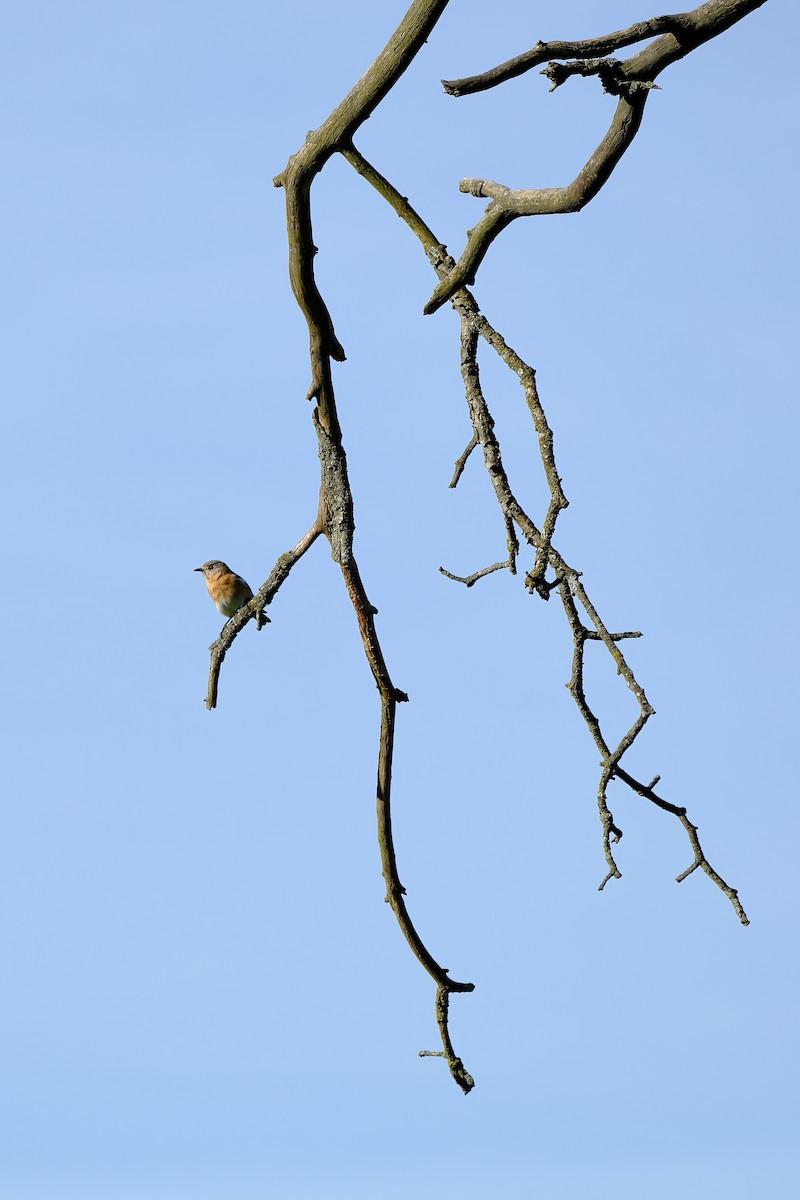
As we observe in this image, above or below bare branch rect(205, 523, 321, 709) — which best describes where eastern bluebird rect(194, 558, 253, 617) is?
above

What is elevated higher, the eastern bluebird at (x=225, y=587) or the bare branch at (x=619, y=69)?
the eastern bluebird at (x=225, y=587)

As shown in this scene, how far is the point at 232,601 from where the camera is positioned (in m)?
11.0

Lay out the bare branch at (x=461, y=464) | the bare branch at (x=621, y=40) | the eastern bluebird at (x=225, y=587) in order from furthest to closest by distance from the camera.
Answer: the eastern bluebird at (x=225, y=587) → the bare branch at (x=461, y=464) → the bare branch at (x=621, y=40)

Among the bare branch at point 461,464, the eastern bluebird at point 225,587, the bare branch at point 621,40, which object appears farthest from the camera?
the eastern bluebird at point 225,587

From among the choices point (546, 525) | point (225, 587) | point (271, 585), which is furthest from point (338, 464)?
point (225, 587)

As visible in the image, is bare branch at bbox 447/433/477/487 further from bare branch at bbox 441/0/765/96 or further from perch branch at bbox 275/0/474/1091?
bare branch at bbox 441/0/765/96

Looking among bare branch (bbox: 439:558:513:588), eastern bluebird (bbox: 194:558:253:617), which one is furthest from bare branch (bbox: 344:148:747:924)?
eastern bluebird (bbox: 194:558:253:617)

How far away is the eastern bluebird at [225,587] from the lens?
1102cm

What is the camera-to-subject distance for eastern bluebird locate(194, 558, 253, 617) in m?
11.0

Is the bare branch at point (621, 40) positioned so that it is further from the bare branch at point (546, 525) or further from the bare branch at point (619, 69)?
the bare branch at point (546, 525)

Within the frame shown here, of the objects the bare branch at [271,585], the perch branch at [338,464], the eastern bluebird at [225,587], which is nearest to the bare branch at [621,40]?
the perch branch at [338,464]

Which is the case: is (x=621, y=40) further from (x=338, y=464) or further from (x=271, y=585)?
(x=271, y=585)

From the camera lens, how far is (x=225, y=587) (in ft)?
36.2

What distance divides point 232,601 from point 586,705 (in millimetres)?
6718
